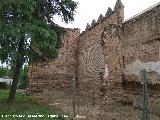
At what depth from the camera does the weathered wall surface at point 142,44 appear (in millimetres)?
14117

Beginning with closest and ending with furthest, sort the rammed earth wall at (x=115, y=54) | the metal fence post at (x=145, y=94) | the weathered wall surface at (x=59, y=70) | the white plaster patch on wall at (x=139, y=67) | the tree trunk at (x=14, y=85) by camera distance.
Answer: the metal fence post at (x=145, y=94)
the white plaster patch on wall at (x=139, y=67)
the rammed earth wall at (x=115, y=54)
the tree trunk at (x=14, y=85)
the weathered wall surface at (x=59, y=70)

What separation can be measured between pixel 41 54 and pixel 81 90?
571cm

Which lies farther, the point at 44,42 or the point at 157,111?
the point at 44,42

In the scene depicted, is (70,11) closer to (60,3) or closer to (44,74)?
(60,3)

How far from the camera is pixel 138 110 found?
1431 centimetres

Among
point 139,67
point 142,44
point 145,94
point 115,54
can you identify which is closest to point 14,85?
point 115,54

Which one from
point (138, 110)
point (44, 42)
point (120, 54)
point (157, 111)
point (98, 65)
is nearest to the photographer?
point (157, 111)

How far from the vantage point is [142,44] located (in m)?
15.3

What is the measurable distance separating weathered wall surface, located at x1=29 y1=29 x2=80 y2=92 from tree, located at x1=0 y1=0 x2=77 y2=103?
704 centimetres

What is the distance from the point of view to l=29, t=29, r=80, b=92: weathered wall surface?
2467 cm

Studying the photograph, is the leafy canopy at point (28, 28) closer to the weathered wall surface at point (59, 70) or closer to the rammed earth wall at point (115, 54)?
the rammed earth wall at point (115, 54)

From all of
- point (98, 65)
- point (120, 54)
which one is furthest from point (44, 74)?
point (120, 54)

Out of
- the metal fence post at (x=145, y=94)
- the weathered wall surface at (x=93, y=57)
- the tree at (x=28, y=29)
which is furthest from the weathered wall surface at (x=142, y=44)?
the metal fence post at (x=145, y=94)

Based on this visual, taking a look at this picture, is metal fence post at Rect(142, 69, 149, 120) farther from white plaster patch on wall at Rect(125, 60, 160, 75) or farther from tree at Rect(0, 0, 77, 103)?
tree at Rect(0, 0, 77, 103)
